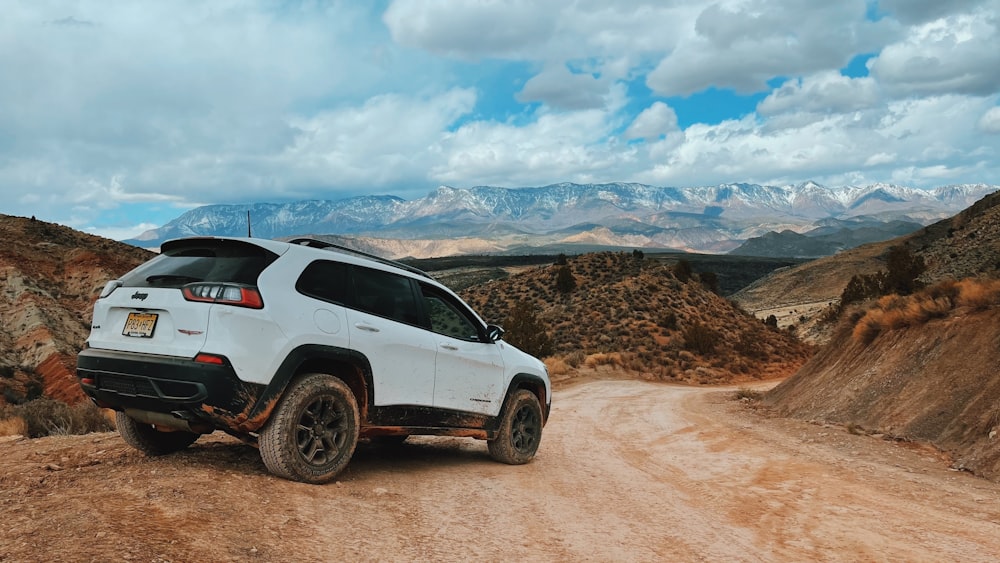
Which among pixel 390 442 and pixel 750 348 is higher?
pixel 390 442

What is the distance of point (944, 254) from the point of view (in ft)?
186

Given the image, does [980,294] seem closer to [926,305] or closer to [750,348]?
[926,305]

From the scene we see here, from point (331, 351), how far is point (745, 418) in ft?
41.4

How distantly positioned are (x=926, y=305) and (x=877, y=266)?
110m

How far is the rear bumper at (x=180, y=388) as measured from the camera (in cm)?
512

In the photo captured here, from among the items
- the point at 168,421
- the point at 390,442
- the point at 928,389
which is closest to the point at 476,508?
the point at 168,421

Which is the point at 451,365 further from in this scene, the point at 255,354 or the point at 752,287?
the point at 752,287

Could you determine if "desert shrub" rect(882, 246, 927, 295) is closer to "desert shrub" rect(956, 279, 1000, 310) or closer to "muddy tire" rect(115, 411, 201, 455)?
"desert shrub" rect(956, 279, 1000, 310)

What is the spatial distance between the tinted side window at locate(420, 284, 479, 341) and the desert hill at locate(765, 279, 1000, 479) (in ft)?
22.0

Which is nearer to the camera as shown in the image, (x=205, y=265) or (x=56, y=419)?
(x=205, y=265)

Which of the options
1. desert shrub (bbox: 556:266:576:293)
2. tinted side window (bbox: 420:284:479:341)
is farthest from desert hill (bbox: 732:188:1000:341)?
tinted side window (bbox: 420:284:479:341)

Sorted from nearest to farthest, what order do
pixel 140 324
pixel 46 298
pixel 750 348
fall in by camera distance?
pixel 140 324 < pixel 46 298 < pixel 750 348

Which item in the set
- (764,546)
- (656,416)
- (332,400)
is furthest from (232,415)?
(656,416)

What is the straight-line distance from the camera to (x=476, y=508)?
5.84m
